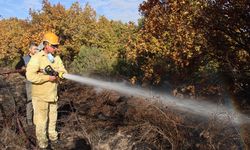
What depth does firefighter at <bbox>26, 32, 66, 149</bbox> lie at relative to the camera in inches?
266

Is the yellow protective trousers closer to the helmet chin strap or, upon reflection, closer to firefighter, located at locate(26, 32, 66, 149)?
firefighter, located at locate(26, 32, 66, 149)

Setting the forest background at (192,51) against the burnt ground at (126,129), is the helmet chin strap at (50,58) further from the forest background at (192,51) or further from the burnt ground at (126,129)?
the forest background at (192,51)

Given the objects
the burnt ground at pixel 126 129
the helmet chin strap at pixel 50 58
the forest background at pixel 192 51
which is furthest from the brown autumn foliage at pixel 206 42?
the helmet chin strap at pixel 50 58

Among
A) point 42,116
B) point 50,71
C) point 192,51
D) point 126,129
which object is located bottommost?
point 126,129

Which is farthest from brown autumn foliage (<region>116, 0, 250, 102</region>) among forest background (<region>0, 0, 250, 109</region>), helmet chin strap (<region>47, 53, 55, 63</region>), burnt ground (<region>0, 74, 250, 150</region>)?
helmet chin strap (<region>47, 53, 55, 63</region>)

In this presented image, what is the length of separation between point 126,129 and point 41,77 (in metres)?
3.08

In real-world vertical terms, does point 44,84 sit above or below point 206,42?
below

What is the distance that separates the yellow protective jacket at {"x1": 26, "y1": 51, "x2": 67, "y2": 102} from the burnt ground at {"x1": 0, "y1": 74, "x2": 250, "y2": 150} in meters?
1.32

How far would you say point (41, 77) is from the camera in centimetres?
676

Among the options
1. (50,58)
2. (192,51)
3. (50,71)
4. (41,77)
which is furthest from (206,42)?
(41,77)

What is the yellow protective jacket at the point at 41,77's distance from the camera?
264 inches

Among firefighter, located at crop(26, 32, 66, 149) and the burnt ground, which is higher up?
firefighter, located at crop(26, 32, 66, 149)

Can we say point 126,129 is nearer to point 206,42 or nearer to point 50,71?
point 50,71

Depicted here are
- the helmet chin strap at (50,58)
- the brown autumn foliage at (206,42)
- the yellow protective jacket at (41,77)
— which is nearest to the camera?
the yellow protective jacket at (41,77)
